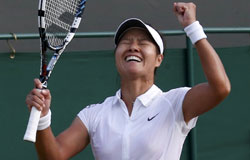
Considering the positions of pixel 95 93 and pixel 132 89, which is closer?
pixel 132 89

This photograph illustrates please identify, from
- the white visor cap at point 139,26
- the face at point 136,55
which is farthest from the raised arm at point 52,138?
the white visor cap at point 139,26

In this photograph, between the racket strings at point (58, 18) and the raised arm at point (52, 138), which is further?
the racket strings at point (58, 18)

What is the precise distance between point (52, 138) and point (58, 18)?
61cm

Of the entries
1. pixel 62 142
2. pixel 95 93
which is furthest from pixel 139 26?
pixel 95 93

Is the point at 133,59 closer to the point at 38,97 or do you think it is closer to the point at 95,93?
the point at 38,97

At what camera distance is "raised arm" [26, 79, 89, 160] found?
2.49 metres

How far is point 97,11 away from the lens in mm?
4734

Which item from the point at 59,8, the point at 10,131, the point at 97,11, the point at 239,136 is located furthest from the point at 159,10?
the point at 59,8

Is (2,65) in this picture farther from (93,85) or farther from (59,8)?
(59,8)

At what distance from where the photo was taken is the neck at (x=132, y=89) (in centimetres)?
286

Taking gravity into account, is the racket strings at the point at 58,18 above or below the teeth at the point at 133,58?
above

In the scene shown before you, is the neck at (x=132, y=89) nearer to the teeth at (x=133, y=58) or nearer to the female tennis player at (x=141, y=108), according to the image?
the female tennis player at (x=141, y=108)

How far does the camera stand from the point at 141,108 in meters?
2.82

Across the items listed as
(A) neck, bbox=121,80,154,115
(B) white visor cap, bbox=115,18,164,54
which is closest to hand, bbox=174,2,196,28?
(B) white visor cap, bbox=115,18,164,54
